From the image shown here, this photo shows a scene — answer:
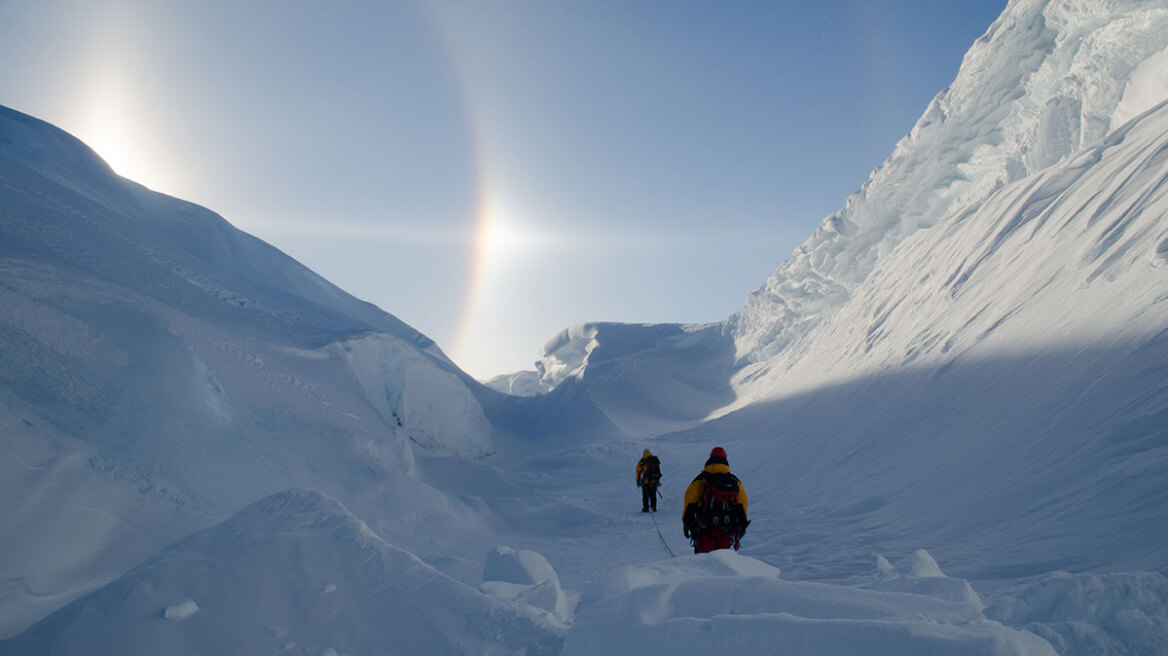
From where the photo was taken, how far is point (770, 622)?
2600 millimetres

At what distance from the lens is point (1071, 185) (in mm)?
13656

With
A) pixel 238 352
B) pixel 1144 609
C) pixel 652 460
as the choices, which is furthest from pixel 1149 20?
pixel 238 352

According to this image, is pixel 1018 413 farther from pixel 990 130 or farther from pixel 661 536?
pixel 990 130

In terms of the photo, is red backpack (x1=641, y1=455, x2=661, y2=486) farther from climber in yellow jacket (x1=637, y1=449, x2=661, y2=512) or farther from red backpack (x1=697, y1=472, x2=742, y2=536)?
red backpack (x1=697, y1=472, x2=742, y2=536)

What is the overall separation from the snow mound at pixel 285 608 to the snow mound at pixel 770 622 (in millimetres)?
406

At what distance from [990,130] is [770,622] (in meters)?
33.2

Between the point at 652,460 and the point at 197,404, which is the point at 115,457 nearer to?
the point at 197,404

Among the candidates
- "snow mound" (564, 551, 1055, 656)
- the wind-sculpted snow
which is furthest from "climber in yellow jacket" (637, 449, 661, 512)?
the wind-sculpted snow

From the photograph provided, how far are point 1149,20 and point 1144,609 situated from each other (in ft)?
78.6

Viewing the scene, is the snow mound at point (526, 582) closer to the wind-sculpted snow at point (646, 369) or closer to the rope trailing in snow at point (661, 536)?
the rope trailing in snow at point (661, 536)

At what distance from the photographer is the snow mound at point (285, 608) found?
2.99 metres

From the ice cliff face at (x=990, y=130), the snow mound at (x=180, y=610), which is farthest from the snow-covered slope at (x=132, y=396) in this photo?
the ice cliff face at (x=990, y=130)

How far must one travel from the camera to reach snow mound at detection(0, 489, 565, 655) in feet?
9.80

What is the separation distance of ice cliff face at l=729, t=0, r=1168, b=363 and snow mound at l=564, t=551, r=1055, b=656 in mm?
21401
